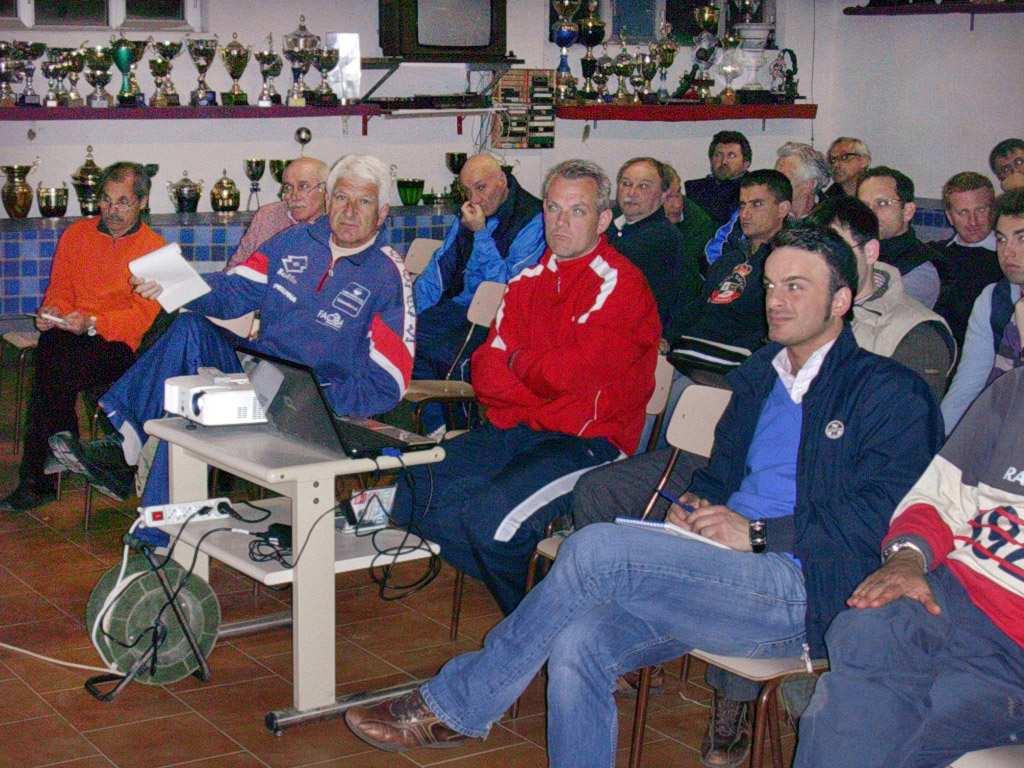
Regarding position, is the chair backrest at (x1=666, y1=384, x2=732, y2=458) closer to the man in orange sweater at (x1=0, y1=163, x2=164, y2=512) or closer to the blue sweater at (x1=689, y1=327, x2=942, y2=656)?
the blue sweater at (x1=689, y1=327, x2=942, y2=656)

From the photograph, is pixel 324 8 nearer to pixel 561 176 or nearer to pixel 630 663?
pixel 561 176

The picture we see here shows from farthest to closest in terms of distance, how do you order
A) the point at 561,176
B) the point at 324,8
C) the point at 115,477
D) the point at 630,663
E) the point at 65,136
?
1. the point at 324,8
2. the point at 65,136
3. the point at 115,477
4. the point at 561,176
5. the point at 630,663

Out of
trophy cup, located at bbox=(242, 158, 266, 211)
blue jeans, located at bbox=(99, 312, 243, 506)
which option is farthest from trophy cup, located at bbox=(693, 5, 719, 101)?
blue jeans, located at bbox=(99, 312, 243, 506)

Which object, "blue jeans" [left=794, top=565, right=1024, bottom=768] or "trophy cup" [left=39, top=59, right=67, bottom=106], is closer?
"blue jeans" [left=794, top=565, right=1024, bottom=768]

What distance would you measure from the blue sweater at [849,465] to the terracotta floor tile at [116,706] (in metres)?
1.50

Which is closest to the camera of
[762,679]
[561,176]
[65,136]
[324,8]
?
[762,679]

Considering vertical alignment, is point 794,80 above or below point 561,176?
above

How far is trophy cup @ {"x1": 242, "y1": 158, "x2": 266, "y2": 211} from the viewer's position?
7.18 meters

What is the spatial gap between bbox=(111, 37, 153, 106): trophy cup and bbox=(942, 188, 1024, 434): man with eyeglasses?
4.54 m

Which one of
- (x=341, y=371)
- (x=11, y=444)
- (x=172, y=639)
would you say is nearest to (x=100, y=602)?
(x=172, y=639)

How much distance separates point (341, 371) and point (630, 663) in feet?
4.88

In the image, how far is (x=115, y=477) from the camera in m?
4.57

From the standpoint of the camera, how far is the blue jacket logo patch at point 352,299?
3879 millimetres

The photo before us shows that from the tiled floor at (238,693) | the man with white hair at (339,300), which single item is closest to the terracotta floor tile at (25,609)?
the tiled floor at (238,693)
